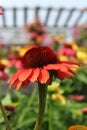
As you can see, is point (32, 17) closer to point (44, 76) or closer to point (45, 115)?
point (45, 115)

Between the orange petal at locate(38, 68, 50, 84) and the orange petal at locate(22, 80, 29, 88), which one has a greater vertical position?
the orange petal at locate(38, 68, 50, 84)

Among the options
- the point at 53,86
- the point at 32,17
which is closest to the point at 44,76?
the point at 53,86

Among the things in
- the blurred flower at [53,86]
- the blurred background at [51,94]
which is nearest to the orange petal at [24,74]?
the blurred background at [51,94]

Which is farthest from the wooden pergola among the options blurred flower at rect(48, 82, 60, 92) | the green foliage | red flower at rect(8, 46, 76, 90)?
red flower at rect(8, 46, 76, 90)

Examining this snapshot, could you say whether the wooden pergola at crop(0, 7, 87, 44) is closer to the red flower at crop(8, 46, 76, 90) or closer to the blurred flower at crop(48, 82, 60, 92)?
the blurred flower at crop(48, 82, 60, 92)

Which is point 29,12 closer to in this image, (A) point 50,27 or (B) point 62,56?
(A) point 50,27
